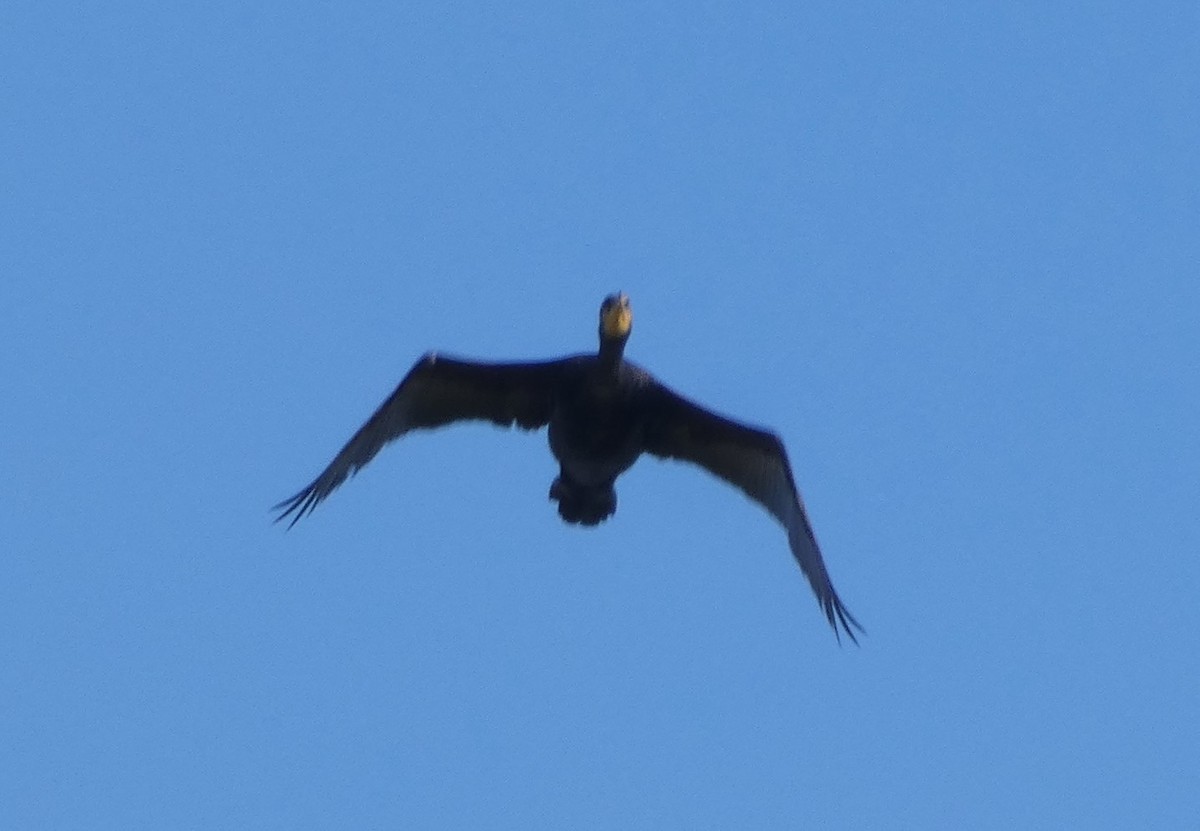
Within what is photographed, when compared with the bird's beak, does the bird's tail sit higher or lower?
lower

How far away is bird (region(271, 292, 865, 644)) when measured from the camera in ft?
50.7

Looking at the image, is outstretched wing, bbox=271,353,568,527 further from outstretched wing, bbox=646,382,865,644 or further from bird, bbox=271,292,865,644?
outstretched wing, bbox=646,382,865,644

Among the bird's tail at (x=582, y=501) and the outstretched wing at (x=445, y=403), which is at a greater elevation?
the outstretched wing at (x=445, y=403)

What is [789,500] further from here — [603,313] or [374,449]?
[374,449]

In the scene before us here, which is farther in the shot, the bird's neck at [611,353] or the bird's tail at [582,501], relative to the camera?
the bird's tail at [582,501]

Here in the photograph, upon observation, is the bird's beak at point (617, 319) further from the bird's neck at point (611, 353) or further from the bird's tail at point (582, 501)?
the bird's tail at point (582, 501)

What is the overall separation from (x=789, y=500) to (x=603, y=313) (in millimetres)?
2274

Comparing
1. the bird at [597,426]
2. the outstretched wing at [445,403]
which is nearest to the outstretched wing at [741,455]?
the bird at [597,426]

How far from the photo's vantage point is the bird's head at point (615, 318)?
15.0 meters

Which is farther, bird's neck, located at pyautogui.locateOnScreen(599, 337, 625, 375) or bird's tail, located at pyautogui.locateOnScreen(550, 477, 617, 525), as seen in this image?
bird's tail, located at pyautogui.locateOnScreen(550, 477, 617, 525)

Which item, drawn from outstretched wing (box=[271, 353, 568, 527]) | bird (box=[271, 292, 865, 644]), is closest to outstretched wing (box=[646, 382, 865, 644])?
bird (box=[271, 292, 865, 644])

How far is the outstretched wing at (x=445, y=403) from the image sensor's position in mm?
15812

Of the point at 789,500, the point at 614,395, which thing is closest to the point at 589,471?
the point at 614,395

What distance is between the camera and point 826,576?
15555 millimetres
